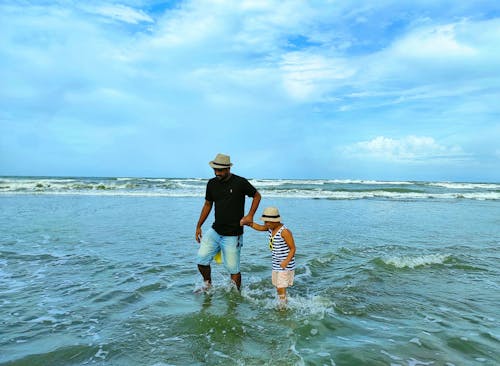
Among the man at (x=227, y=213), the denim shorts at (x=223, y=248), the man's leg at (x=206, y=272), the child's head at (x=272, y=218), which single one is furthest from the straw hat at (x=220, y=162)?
the man's leg at (x=206, y=272)

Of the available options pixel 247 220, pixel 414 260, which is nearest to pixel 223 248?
pixel 247 220

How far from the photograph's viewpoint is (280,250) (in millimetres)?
5570

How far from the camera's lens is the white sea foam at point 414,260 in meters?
8.30

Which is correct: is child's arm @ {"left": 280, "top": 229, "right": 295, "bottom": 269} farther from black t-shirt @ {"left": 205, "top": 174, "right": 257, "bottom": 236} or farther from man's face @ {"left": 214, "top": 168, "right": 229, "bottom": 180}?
man's face @ {"left": 214, "top": 168, "right": 229, "bottom": 180}

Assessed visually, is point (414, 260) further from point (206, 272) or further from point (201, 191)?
point (201, 191)

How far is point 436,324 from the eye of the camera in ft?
16.4

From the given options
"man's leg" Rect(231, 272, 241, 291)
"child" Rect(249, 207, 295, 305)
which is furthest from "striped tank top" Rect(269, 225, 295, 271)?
"man's leg" Rect(231, 272, 241, 291)

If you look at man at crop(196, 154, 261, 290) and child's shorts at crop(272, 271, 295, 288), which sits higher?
man at crop(196, 154, 261, 290)

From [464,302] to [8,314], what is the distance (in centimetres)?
659

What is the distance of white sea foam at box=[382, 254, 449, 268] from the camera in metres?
8.30

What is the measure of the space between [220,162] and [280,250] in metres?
1.56

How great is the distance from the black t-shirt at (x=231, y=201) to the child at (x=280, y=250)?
19.3 inches

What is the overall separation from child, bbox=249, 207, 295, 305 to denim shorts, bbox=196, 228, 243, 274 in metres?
0.61

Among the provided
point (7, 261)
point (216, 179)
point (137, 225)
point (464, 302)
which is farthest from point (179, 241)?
point (464, 302)
